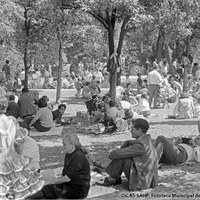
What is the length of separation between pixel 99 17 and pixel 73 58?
97.8ft

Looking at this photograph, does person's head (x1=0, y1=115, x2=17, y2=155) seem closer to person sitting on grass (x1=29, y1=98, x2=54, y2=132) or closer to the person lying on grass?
the person lying on grass

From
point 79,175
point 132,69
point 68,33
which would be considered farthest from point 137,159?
point 132,69

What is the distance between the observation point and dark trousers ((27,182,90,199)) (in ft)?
18.9

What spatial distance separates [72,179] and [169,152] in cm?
257

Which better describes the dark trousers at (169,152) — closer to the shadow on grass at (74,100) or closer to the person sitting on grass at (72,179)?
the person sitting on grass at (72,179)

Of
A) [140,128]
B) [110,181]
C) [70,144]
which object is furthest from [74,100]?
[70,144]

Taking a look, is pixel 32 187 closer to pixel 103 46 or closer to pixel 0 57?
pixel 0 57

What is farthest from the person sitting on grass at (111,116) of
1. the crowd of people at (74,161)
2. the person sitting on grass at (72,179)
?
the person sitting on grass at (72,179)

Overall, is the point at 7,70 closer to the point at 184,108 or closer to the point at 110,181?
the point at 184,108

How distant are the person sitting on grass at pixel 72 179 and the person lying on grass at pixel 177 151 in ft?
6.79

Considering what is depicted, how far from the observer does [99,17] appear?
1405 cm

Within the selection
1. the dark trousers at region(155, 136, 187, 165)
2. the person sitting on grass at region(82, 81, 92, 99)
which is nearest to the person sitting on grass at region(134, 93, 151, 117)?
the person sitting on grass at region(82, 81, 92, 99)

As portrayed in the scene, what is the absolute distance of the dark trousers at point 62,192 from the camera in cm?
577

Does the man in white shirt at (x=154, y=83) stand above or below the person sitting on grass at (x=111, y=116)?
above
